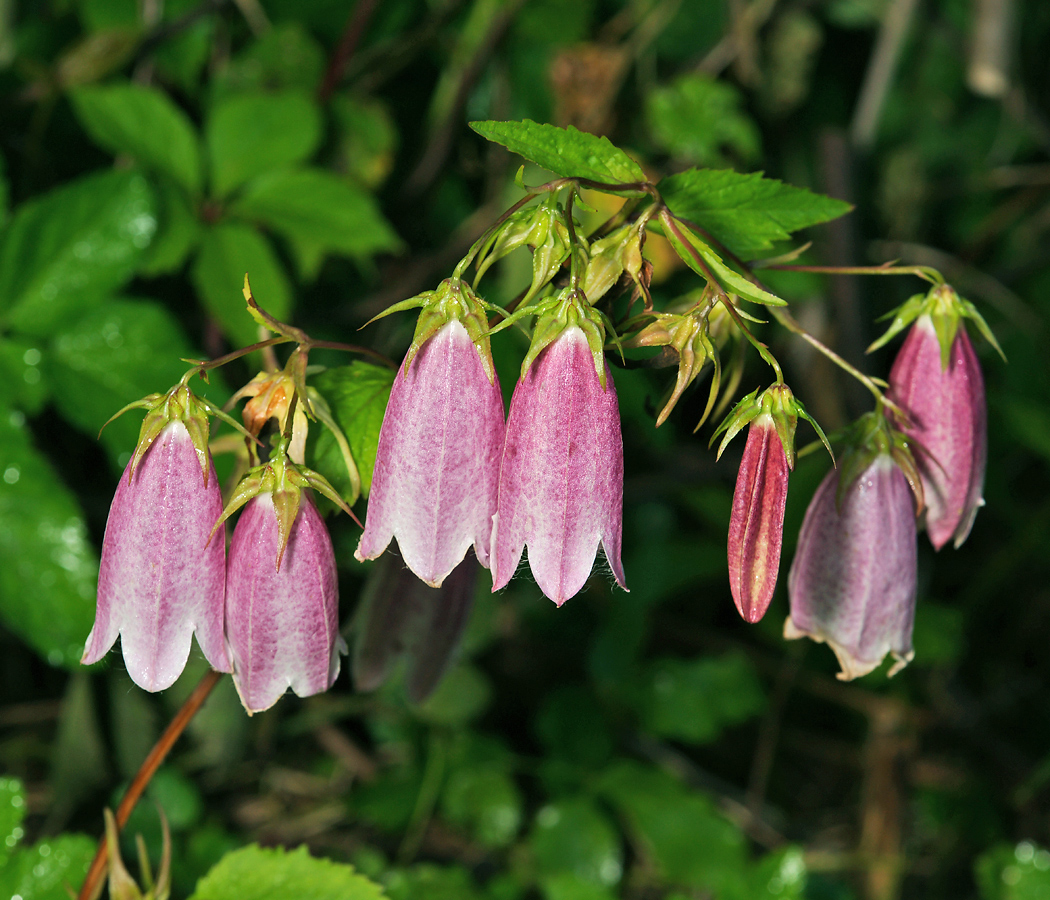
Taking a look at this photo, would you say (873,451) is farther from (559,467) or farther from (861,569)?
(559,467)

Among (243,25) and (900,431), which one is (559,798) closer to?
(900,431)

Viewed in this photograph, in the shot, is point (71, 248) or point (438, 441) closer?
point (438, 441)

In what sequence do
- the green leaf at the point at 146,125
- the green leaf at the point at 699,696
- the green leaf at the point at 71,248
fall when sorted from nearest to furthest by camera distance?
the green leaf at the point at 71,248
the green leaf at the point at 146,125
the green leaf at the point at 699,696

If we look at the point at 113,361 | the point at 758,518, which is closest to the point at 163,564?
the point at 758,518

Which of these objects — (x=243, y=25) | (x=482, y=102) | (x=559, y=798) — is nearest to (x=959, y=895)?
(x=559, y=798)

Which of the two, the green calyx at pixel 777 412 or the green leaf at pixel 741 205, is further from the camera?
the green leaf at pixel 741 205

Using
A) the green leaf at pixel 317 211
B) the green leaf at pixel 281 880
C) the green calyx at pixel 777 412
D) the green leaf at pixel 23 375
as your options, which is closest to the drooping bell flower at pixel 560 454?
the green calyx at pixel 777 412

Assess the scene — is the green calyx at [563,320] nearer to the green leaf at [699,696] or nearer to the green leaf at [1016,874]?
the green leaf at [1016,874]

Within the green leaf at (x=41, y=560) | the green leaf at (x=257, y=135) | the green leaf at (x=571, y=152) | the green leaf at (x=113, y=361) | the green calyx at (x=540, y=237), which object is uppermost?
the green leaf at (x=571, y=152)
